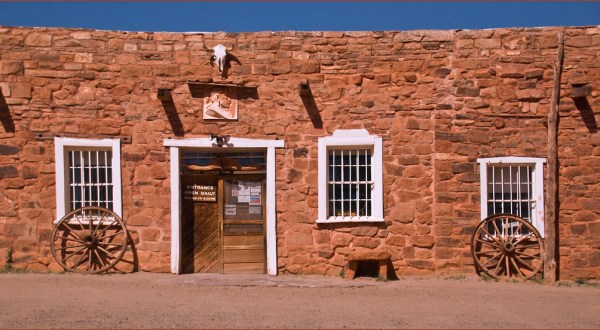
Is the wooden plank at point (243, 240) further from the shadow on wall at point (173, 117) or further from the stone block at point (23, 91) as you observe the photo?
the stone block at point (23, 91)

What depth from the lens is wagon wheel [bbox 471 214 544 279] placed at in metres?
11.1

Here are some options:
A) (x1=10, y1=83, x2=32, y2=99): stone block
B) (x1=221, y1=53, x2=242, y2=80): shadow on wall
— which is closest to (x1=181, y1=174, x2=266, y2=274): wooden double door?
(x1=221, y1=53, x2=242, y2=80): shadow on wall

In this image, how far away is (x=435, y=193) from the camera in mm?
11203

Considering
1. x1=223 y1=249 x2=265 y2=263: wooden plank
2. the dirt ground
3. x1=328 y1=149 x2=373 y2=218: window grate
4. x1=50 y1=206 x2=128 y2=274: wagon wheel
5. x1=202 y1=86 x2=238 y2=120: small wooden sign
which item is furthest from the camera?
x1=223 y1=249 x2=265 y2=263: wooden plank

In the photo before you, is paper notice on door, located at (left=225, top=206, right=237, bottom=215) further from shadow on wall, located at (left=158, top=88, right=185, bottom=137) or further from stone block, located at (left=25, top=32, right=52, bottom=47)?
stone block, located at (left=25, top=32, right=52, bottom=47)

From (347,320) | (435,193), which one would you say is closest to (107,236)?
(347,320)

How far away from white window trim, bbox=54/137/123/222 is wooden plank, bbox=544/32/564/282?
731 centimetres

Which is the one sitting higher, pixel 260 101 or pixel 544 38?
pixel 544 38

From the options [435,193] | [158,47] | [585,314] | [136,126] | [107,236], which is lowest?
[585,314]

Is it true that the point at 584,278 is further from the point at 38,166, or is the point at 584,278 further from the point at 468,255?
the point at 38,166

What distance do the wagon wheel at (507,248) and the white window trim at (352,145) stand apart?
1.77m

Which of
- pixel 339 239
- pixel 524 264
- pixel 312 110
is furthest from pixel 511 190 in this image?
pixel 312 110

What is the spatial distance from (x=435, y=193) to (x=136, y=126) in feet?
17.3

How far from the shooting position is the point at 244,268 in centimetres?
1151
